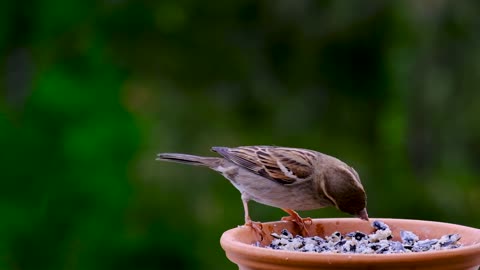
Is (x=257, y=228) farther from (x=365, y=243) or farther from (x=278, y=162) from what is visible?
(x=278, y=162)

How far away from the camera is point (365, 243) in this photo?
333 centimetres

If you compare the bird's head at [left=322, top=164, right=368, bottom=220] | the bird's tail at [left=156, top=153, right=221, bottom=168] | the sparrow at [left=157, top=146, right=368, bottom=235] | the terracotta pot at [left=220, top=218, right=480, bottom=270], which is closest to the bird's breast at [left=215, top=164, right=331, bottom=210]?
the sparrow at [left=157, top=146, right=368, bottom=235]

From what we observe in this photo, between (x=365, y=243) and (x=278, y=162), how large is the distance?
736mm

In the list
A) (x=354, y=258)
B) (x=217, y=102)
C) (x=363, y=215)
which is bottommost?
(x=217, y=102)

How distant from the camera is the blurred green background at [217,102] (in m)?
5.96

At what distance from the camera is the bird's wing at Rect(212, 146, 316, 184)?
3855 mm

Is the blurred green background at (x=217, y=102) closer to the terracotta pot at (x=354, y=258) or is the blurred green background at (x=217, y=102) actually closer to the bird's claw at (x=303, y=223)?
the bird's claw at (x=303, y=223)

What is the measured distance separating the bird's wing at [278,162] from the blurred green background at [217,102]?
198cm

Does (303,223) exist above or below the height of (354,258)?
below

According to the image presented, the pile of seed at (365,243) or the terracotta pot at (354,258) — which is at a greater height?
the terracotta pot at (354,258)

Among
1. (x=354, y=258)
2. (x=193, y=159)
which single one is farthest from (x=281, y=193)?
(x=354, y=258)

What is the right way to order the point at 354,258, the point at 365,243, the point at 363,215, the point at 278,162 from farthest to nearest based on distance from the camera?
the point at 278,162, the point at 363,215, the point at 365,243, the point at 354,258

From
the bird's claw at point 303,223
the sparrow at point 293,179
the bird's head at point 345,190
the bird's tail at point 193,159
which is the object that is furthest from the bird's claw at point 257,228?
the bird's tail at point 193,159

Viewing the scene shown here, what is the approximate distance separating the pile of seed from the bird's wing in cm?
38
